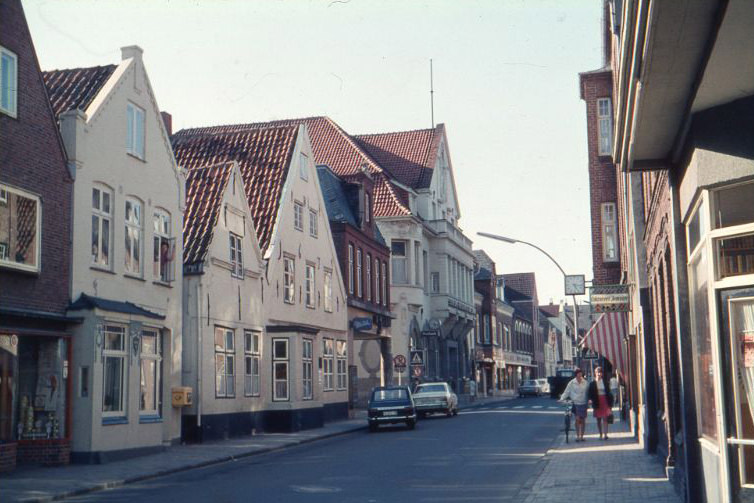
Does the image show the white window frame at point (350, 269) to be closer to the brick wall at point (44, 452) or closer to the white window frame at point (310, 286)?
the white window frame at point (310, 286)

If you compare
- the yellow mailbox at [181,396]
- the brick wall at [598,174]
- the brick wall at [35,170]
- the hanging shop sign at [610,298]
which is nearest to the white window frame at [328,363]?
the brick wall at [598,174]

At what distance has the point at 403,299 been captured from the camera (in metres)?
54.3

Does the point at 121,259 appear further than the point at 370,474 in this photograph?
Yes

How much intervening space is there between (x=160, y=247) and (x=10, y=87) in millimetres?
7105

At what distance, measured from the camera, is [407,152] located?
61688 mm

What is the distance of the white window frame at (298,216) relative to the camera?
3506 centimetres

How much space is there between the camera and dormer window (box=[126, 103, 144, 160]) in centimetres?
2344

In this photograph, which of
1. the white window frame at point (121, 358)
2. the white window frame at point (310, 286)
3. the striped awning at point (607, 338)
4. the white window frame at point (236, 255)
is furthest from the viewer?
the white window frame at point (310, 286)

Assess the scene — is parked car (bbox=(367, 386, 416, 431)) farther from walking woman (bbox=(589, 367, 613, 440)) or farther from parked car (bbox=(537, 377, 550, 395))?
parked car (bbox=(537, 377, 550, 395))

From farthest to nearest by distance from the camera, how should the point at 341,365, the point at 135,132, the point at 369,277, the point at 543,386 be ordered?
1. the point at 543,386
2. the point at 369,277
3. the point at 341,365
4. the point at 135,132

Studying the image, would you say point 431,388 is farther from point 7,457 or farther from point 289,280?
point 7,457

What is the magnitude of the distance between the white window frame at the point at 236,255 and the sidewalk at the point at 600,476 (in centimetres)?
1128

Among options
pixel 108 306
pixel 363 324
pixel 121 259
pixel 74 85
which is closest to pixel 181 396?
pixel 121 259

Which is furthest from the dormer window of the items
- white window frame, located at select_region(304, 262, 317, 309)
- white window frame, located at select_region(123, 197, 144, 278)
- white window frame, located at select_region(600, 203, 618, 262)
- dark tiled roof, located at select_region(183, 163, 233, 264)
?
white window frame, located at select_region(600, 203, 618, 262)
